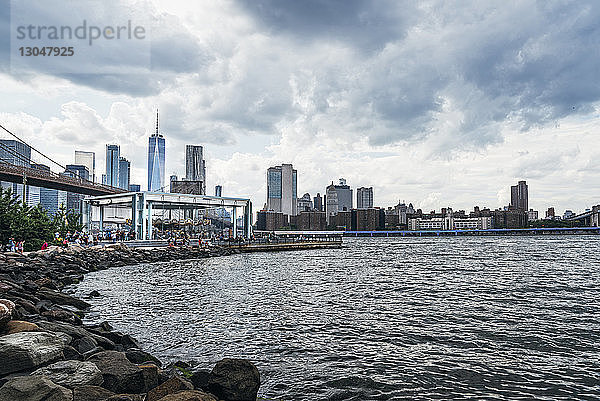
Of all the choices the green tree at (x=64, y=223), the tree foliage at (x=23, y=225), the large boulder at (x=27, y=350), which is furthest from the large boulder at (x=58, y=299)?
the green tree at (x=64, y=223)

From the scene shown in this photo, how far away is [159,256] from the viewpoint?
55156mm

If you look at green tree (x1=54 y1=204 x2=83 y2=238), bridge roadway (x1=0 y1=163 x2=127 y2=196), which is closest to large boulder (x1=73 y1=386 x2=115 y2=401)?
green tree (x1=54 y1=204 x2=83 y2=238)

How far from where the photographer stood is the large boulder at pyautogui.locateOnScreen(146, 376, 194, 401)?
27.0ft

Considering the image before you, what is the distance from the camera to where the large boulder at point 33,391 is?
6.99 metres

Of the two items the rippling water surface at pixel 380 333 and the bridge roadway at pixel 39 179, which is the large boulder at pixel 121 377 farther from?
the bridge roadway at pixel 39 179

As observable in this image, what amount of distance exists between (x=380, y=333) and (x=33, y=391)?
12.8 m

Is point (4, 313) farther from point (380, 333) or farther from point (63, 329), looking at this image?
point (380, 333)

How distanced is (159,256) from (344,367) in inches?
1853

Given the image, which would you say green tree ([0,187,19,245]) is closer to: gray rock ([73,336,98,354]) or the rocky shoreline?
the rocky shoreline

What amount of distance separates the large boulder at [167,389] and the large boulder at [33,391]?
152 cm

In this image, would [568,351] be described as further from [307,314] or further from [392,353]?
[307,314]

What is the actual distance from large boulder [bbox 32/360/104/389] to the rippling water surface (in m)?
4.34

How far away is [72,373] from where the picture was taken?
337 inches

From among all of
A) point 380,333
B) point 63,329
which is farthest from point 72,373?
point 380,333
